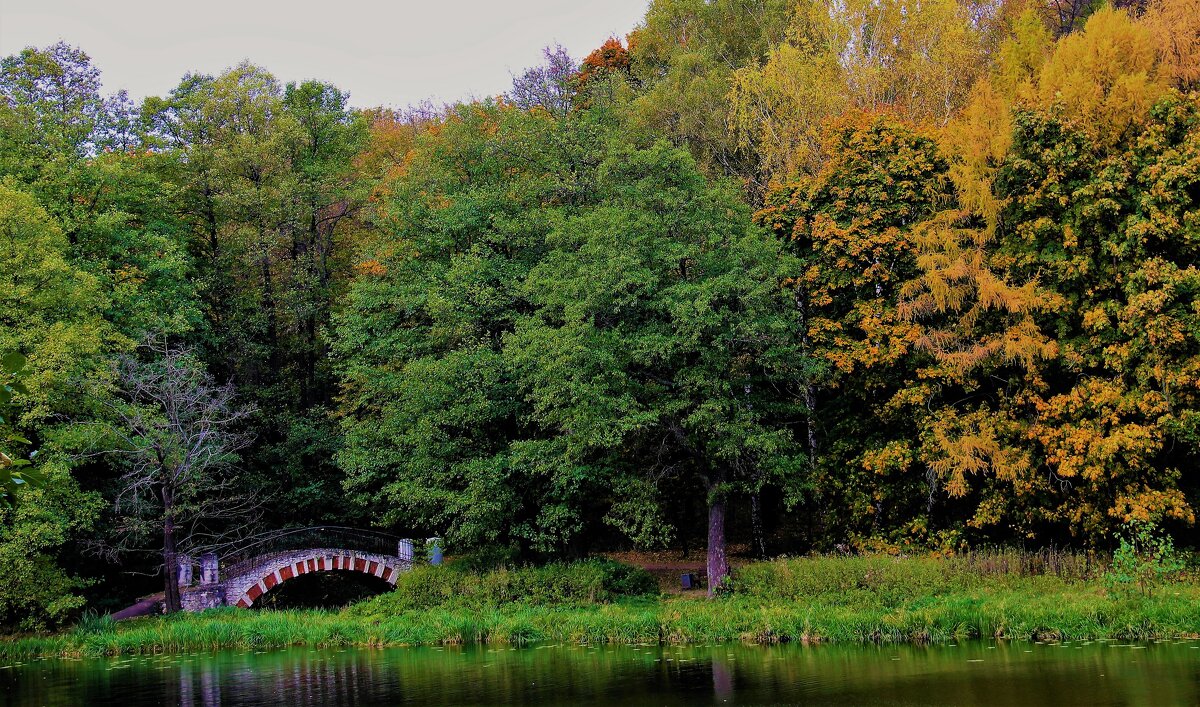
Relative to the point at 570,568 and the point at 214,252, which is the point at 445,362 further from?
the point at 214,252

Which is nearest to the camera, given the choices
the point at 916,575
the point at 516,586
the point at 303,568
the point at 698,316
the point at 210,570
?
the point at 916,575

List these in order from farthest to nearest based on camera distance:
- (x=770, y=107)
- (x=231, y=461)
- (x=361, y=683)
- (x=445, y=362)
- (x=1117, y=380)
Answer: (x=770, y=107), (x=231, y=461), (x=445, y=362), (x=1117, y=380), (x=361, y=683)

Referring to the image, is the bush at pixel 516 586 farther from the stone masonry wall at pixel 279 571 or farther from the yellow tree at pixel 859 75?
the yellow tree at pixel 859 75

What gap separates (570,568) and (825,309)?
34.9 feet

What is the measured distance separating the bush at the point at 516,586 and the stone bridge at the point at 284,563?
4.60m

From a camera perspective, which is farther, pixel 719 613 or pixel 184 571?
pixel 184 571

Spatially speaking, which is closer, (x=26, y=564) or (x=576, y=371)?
(x=576, y=371)

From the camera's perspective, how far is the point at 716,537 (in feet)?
91.6

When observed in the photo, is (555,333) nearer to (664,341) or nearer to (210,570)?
(664,341)

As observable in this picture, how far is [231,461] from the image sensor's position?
32938mm

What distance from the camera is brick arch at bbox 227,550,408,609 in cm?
3252

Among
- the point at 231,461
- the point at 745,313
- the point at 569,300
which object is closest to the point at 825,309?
the point at 745,313

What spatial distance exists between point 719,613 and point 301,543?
1669 cm

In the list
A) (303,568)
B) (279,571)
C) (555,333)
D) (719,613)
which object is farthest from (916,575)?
(279,571)
